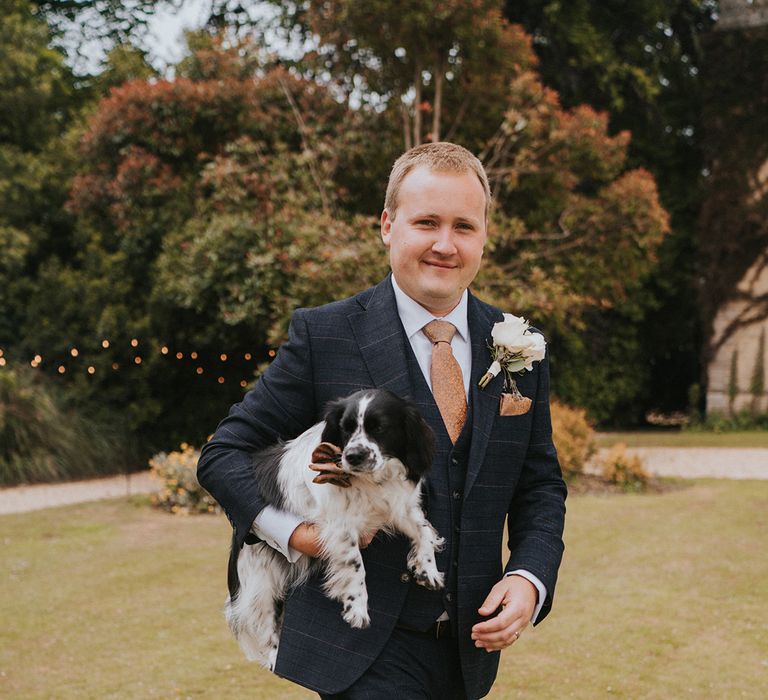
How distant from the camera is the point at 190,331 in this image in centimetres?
1515

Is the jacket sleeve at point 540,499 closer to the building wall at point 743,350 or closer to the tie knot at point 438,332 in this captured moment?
the tie knot at point 438,332

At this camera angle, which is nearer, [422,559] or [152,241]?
[422,559]

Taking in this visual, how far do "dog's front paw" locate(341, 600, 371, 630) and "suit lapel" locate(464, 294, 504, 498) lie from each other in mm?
370

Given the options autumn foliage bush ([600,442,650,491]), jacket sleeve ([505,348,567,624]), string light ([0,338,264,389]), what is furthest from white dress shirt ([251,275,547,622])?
string light ([0,338,264,389])

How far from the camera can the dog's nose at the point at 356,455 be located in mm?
2002

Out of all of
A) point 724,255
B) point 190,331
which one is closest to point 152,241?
point 190,331

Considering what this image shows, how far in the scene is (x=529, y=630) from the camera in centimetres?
670

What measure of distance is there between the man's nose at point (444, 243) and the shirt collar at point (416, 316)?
178 mm

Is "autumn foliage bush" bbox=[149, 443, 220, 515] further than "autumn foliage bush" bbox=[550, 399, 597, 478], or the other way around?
"autumn foliage bush" bbox=[550, 399, 597, 478]

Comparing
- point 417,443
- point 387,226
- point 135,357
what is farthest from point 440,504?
point 135,357

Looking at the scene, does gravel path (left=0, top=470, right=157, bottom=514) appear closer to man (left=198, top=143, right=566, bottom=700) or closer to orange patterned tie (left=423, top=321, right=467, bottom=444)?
man (left=198, top=143, right=566, bottom=700)

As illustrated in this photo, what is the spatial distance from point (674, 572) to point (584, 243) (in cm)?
688

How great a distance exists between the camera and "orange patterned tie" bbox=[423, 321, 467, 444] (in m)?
2.27

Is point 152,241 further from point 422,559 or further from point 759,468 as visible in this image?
point 422,559
